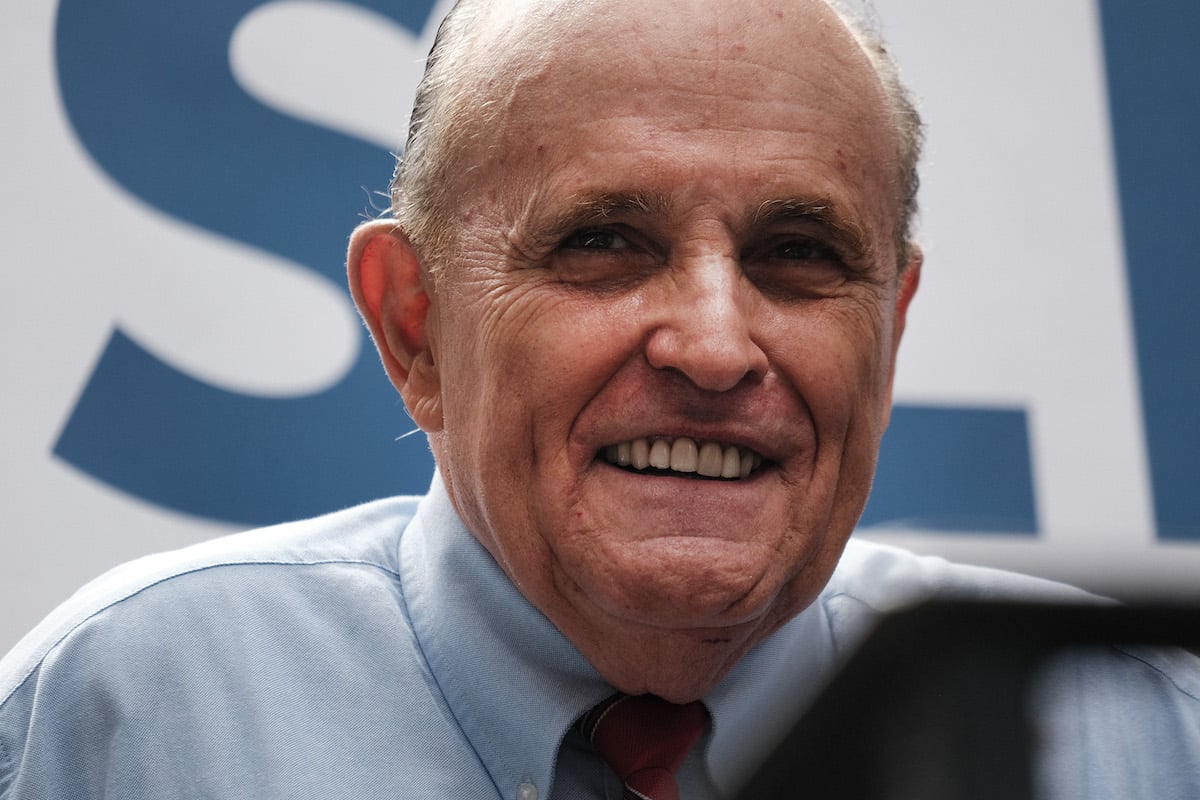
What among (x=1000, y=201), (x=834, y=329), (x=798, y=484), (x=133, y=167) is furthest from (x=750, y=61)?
(x=1000, y=201)

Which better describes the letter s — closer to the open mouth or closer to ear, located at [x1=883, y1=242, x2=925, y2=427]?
ear, located at [x1=883, y1=242, x2=925, y2=427]

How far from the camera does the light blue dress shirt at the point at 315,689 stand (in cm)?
134

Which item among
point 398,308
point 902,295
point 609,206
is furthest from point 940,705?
point 902,295

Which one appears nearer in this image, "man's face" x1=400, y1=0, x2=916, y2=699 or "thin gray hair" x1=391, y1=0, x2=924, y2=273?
"man's face" x1=400, y1=0, x2=916, y2=699

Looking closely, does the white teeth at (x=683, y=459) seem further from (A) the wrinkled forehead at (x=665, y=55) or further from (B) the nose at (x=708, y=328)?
(A) the wrinkled forehead at (x=665, y=55)

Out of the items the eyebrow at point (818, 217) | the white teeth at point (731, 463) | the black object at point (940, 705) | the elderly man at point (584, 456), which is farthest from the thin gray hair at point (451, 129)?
the black object at point (940, 705)

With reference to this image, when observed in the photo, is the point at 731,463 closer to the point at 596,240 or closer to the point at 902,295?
the point at 596,240

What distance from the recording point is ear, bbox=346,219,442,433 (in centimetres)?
150

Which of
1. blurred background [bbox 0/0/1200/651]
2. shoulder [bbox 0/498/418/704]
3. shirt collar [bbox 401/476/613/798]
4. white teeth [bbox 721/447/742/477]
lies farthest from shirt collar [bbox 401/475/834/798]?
blurred background [bbox 0/0/1200/651]

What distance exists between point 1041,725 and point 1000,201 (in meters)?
2.46

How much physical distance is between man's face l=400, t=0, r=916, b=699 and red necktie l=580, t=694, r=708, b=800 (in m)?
0.05

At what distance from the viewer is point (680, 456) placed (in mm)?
1254

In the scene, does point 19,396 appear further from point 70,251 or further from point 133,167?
point 133,167

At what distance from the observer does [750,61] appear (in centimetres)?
136
